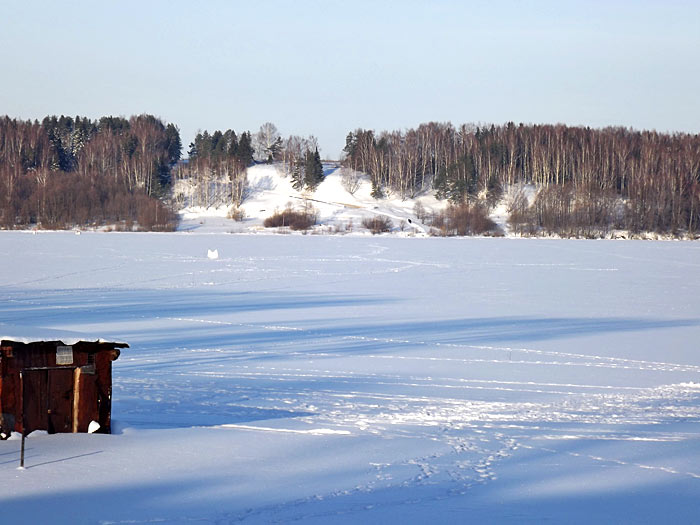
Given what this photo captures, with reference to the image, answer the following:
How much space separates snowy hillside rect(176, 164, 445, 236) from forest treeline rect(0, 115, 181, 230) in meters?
3.93

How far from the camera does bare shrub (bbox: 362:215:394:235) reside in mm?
65206

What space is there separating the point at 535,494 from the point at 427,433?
5.14 ft

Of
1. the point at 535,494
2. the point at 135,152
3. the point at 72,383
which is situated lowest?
the point at 535,494

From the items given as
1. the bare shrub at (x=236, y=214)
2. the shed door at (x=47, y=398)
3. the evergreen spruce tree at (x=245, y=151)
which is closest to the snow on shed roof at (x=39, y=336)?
the shed door at (x=47, y=398)

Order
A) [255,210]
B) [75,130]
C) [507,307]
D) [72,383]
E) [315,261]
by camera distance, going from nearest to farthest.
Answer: [72,383], [507,307], [315,261], [255,210], [75,130]

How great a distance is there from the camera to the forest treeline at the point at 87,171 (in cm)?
7131

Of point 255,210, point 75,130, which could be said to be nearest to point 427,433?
point 255,210

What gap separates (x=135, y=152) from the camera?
88938mm

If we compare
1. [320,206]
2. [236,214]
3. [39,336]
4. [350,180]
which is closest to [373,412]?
[39,336]

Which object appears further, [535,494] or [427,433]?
[427,433]

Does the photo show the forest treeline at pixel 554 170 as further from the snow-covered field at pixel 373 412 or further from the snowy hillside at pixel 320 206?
the snow-covered field at pixel 373 412

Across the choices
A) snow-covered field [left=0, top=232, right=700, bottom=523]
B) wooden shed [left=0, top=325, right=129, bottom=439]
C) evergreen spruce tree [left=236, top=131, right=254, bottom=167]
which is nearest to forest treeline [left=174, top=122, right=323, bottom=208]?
evergreen spruce tree [left=236, top=131, right=254, bottom=167]

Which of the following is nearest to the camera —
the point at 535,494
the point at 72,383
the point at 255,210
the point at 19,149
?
the point at 535,494

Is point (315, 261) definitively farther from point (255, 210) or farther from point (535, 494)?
point (255, 210)
